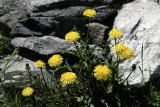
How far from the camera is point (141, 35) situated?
457 cm

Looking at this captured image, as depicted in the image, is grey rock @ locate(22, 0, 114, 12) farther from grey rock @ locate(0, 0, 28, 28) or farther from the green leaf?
the green leaf

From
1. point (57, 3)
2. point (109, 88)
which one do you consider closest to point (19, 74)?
point (57, 3)

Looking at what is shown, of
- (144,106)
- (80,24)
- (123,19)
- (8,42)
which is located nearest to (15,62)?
(8,42)

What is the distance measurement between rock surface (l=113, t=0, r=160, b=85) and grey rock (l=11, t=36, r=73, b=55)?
76 cm

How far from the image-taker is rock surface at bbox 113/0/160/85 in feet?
13.5

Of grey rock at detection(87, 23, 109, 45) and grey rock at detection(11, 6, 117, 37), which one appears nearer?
grey rock at detection(87, 23, 109, 45)

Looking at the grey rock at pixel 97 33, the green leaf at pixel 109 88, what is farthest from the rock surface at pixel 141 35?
the green leaf at pixel 109 88

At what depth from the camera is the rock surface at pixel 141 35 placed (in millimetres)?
4117

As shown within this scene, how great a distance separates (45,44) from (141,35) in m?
1.25

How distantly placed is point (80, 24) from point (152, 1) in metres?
1.05

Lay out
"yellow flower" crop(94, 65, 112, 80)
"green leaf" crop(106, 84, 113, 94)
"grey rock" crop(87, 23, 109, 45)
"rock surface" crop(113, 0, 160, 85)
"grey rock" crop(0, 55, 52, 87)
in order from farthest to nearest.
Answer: "grey rock" crop(87, 23, 109, 45) → "grey rock" crop(0, 55, 52, 87) → "rock surface" crop(113, 0, 160, 85) → "green leaf" crop(106, 84, 113, 94) → "yellow flower" crop(94, 65, 112, 80)

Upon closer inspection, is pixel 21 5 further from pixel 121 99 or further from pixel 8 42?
pixel 121 99

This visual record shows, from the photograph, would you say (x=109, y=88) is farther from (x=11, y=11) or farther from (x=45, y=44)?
(x=11, y=11)

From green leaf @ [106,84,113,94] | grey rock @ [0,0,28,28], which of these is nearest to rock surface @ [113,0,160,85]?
green leaf @ [106,84,113,94]
